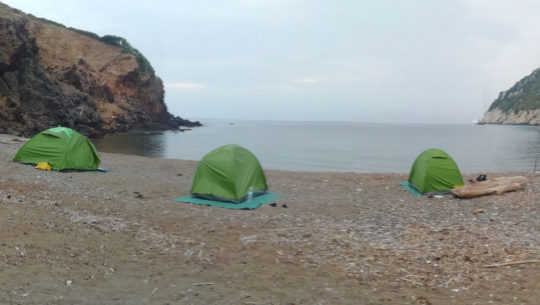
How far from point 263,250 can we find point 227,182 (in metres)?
5.23

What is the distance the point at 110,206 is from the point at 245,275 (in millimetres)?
6228

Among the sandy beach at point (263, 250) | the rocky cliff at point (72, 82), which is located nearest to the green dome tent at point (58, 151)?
the sandy beach at point (263, 250)

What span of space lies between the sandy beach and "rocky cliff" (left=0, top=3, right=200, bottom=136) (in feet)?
116

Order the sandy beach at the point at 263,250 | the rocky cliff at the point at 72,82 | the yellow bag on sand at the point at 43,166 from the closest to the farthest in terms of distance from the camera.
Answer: the sandy beach at the point at 263,250 → the yellow bag on sand at the point at 43,166 → the rocky cliff at the point at 72,82

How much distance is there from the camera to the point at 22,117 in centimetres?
4378

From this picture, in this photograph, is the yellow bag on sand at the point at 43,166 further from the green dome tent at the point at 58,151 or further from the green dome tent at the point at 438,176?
the green dome tent at the point at 438,176

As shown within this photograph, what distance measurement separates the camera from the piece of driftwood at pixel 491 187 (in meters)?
13.7

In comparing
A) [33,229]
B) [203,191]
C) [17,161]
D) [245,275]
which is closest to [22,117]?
[17,161]

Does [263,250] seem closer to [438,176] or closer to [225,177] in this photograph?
[225,177]

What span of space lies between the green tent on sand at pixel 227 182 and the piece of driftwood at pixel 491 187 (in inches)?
267

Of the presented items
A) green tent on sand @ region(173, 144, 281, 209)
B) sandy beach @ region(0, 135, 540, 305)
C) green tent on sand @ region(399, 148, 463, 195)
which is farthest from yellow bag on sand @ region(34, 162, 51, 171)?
green tent on sand @ region(399, 148, 463, 195)

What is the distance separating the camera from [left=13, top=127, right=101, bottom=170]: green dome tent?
18078 millimetres

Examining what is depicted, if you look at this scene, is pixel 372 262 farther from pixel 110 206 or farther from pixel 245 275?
pixel 110 206

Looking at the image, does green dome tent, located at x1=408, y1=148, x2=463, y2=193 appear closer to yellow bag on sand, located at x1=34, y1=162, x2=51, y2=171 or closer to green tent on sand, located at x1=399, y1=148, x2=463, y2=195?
green tent on sand, located at x1=399, y1=148, x2=463, y2=195
